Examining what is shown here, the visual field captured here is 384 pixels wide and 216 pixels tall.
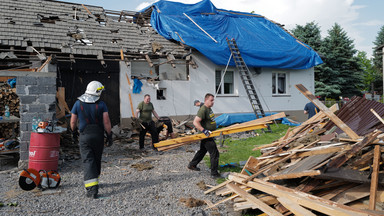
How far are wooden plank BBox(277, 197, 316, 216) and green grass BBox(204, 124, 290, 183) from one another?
7.26 ft

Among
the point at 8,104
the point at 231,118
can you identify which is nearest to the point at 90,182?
the point at 8,104

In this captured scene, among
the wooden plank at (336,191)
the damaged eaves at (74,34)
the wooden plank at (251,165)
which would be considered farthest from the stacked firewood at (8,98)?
the wooden plank at (336,191)

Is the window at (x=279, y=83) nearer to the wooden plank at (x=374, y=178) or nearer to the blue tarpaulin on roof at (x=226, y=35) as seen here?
the blue tarpaulin on roof at (x=226, y=35)

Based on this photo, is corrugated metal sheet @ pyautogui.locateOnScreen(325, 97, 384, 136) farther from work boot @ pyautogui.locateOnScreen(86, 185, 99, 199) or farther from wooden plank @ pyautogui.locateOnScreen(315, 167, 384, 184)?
work boot @ pyautogui.locateOnScreen(86, 185, 99, 199)

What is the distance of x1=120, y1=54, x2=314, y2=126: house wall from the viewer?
40.7 ft

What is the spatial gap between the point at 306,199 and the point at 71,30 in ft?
39.8

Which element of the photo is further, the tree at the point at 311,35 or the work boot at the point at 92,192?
the tree at the point at 311,35

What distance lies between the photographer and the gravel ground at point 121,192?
14.6ft

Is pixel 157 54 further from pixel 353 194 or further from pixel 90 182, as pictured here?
pixel 353 194

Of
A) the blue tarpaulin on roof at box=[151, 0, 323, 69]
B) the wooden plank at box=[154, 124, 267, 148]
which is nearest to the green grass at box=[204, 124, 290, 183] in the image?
the wooden plank at box=[154, 124, 267, 148]

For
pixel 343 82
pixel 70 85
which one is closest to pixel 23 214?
pixel 70 85

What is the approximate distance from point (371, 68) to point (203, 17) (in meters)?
41.6

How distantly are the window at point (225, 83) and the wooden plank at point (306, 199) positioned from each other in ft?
33.4

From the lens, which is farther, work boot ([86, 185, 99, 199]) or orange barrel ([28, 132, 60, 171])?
orange barrel ([28, 132, 60, 171])
